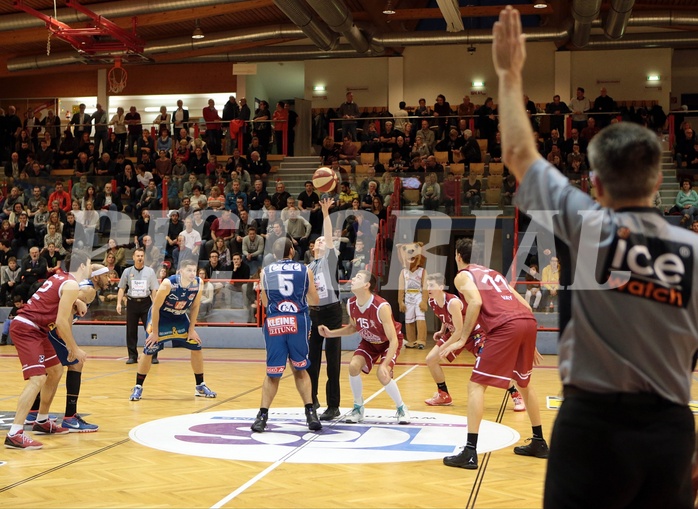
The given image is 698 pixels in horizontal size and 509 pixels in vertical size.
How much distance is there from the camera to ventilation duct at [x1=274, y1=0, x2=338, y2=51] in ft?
63.0

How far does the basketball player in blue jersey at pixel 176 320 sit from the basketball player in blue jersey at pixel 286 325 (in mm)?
2579

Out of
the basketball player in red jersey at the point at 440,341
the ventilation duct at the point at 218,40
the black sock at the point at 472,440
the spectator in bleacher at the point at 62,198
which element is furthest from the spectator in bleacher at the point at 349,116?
the black sock at the point at 472,440

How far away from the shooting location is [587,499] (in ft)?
8.13

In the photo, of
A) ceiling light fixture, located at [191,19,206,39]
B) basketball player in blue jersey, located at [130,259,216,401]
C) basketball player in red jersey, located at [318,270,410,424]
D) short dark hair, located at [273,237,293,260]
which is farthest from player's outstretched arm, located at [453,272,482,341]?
ceiling light fixture, located at [191,19,206,39]

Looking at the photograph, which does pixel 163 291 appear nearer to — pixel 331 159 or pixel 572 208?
pixel 572 208

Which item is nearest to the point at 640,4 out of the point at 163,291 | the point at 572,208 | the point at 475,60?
the point at 475,60

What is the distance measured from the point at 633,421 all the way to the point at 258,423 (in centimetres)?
601

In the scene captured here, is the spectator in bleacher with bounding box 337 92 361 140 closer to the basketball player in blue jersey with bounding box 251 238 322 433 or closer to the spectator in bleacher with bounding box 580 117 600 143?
the spectator in bleacher with bounding box 580 117 600 143

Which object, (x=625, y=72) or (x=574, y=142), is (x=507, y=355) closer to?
(x=574, y=142)

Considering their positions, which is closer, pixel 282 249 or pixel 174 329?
pixel 282 249

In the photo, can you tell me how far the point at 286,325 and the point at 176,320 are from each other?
3085mm

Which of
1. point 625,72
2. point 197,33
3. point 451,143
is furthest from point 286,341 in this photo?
point 625,72

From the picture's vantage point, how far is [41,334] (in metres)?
7.83

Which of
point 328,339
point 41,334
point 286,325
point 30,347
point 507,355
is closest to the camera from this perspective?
point 507,355
